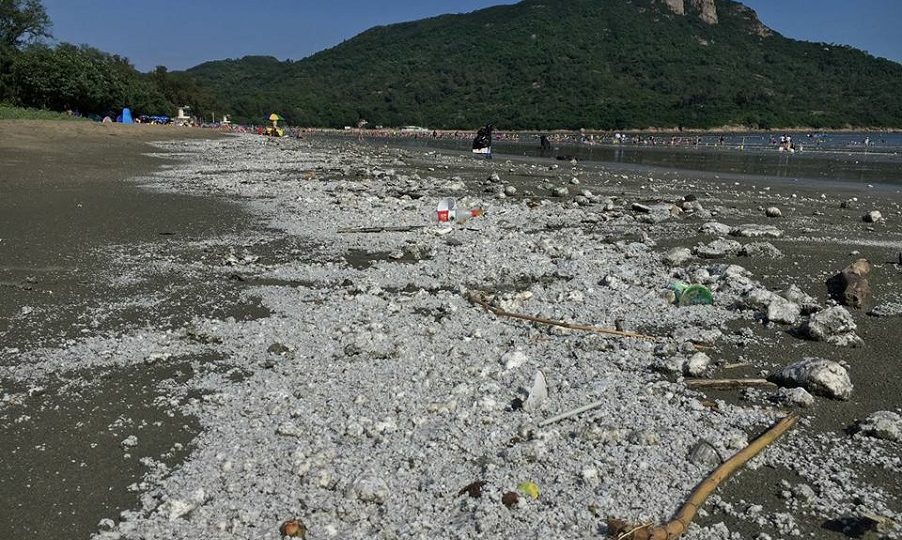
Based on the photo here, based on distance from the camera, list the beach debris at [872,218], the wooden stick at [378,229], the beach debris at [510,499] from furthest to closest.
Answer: the beach debris at [872,218]
the wooden stick at [378,229]
the beach debris at [510,499]

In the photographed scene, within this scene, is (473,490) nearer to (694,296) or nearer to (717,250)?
(694,296)

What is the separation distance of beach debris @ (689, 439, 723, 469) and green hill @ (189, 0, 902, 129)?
430ft

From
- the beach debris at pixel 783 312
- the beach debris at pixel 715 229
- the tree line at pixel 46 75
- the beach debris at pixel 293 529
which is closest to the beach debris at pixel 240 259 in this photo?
the beach debris at pixel 293 529

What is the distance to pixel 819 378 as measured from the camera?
437 cm

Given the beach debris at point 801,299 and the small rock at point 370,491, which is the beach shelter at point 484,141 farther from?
the small rock at point 370,491

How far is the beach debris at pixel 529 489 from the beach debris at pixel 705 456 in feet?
3.16

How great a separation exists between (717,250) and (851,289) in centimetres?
227

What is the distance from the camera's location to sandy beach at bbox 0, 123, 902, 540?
3160mm

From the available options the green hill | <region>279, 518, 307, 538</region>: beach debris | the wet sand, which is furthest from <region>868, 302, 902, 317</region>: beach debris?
the green hill

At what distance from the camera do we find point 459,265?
26.5 ft

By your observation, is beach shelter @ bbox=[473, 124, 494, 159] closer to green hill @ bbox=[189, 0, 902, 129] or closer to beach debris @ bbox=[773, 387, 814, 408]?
beach debris @ bbox=[773, 387, 814, 408]

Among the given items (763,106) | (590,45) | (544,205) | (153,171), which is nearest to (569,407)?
(544,205)

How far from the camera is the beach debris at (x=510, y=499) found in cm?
314

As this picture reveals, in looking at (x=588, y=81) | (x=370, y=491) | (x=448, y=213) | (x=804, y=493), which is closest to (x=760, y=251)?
(x=448, y=213)
